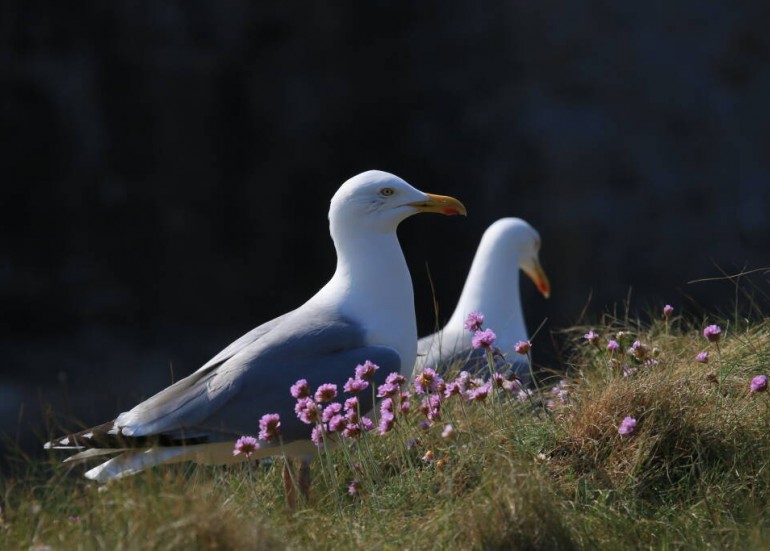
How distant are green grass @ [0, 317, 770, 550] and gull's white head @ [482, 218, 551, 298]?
1.91 metres

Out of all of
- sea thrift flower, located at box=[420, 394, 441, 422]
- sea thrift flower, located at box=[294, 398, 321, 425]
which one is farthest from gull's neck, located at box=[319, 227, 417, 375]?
sea thrift flower, located at box=[294, 398, 321, 425]

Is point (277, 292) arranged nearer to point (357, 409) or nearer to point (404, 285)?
point (404, 285)

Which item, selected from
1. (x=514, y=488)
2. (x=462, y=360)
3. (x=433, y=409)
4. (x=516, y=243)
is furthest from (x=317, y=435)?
(x=516, y=243)

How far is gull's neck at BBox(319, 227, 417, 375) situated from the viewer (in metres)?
3.05

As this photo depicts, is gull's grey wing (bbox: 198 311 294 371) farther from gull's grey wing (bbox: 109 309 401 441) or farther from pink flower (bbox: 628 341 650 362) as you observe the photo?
pink flower (bbox: 628 341 650 362)

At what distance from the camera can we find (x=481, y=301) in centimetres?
473

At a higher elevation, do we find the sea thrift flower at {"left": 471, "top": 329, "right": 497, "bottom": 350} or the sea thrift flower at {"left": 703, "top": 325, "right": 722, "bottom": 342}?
the sea thrift flower at {"left": 471, "top": 329, "right": 497, "bottom": 350}

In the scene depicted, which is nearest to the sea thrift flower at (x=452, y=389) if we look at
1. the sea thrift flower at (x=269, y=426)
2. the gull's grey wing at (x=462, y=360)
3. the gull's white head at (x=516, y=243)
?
the sea thrift flower at (x=269, y=426)

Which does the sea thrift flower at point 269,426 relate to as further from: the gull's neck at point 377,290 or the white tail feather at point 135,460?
the gull's neck at point 377,290

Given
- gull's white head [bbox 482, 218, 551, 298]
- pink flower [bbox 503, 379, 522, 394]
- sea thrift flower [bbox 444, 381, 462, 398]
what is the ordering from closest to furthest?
sea thrift flower [bbox 444, 381, 462, 398]
pink flower [bbox 503, 379, 522, 394]
gull's white head [bbox 482, 218, 551, 298]

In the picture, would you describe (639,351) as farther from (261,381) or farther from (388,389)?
(261,381)

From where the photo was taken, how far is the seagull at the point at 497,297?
4164 millimetres

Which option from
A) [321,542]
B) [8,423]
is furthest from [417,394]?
[8,423]

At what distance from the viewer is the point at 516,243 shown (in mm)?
5078
